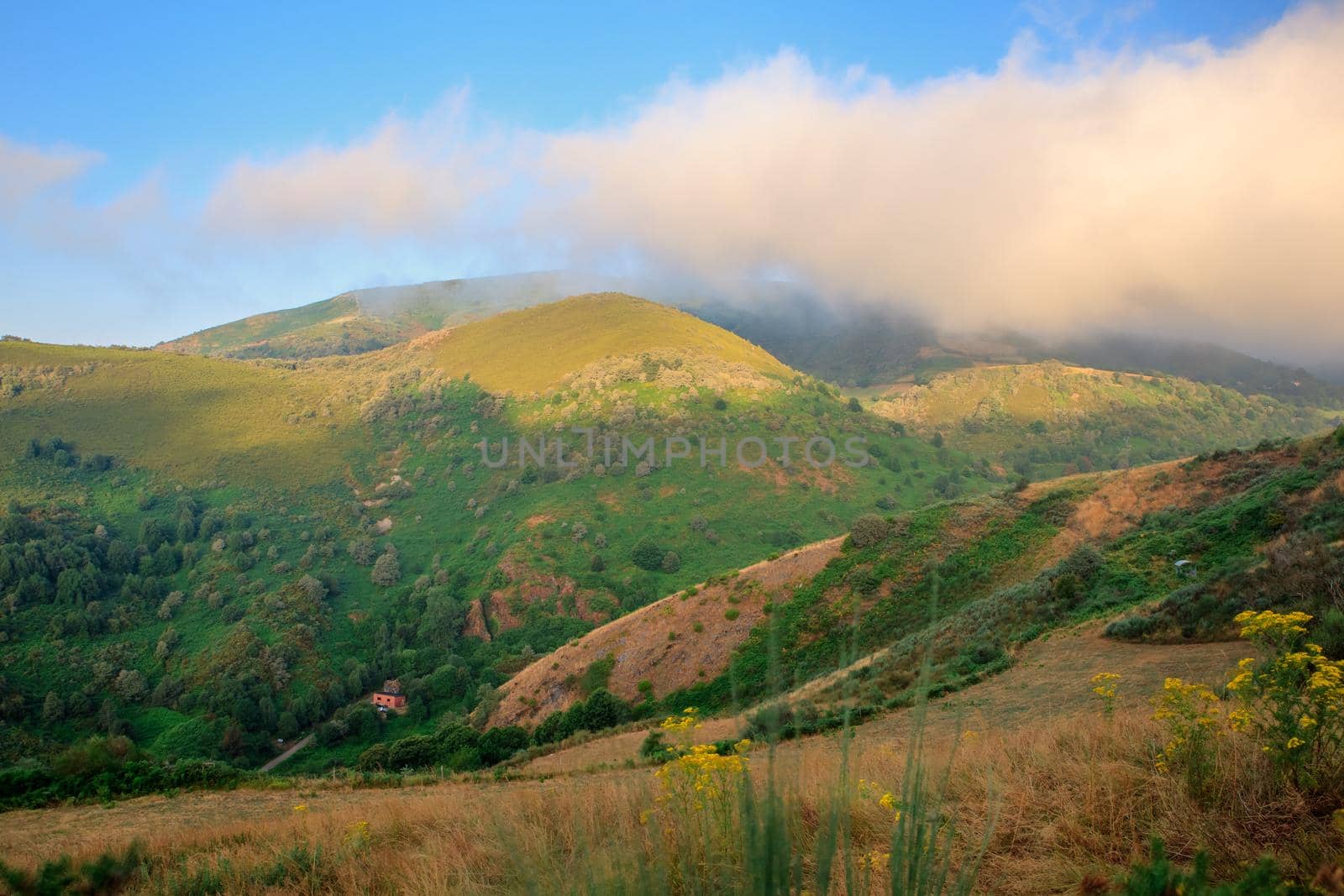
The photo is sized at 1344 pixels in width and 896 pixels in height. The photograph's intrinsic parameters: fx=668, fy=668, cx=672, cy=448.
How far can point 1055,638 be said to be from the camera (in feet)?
51.6

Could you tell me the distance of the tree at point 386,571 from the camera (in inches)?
2518

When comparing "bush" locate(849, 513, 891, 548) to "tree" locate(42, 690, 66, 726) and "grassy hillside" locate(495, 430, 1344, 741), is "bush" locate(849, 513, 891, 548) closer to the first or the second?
"grassy hillside" locate(495, 430, 1344, 741)

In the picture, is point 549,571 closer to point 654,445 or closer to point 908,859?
point 654,445

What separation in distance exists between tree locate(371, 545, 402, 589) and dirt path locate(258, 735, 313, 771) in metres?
20.5

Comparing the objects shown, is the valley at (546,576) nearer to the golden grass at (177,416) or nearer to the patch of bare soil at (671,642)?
the patch of bare soil at (671,642)

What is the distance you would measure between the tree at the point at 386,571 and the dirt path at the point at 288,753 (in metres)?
20.5

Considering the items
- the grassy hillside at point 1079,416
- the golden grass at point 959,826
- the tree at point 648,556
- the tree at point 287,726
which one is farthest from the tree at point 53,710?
the grassy hillside at point 1079,416

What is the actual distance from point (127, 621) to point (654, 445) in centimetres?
5230

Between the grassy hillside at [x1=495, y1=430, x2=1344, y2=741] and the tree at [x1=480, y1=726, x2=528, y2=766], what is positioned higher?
the grassy hillside at [x1=495, y1=430, x2=1344, y2=741]

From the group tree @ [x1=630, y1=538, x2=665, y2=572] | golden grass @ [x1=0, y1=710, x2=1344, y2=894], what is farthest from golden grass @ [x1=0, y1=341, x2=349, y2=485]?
golden grass @ [x1=0, y1=710, x2=1344, y2=894]

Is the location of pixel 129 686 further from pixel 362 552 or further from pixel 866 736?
pixel 866 736

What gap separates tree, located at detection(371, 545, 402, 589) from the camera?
64.0 m

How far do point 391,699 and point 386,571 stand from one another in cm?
2078

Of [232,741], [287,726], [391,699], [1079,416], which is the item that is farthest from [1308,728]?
[1079,416]
